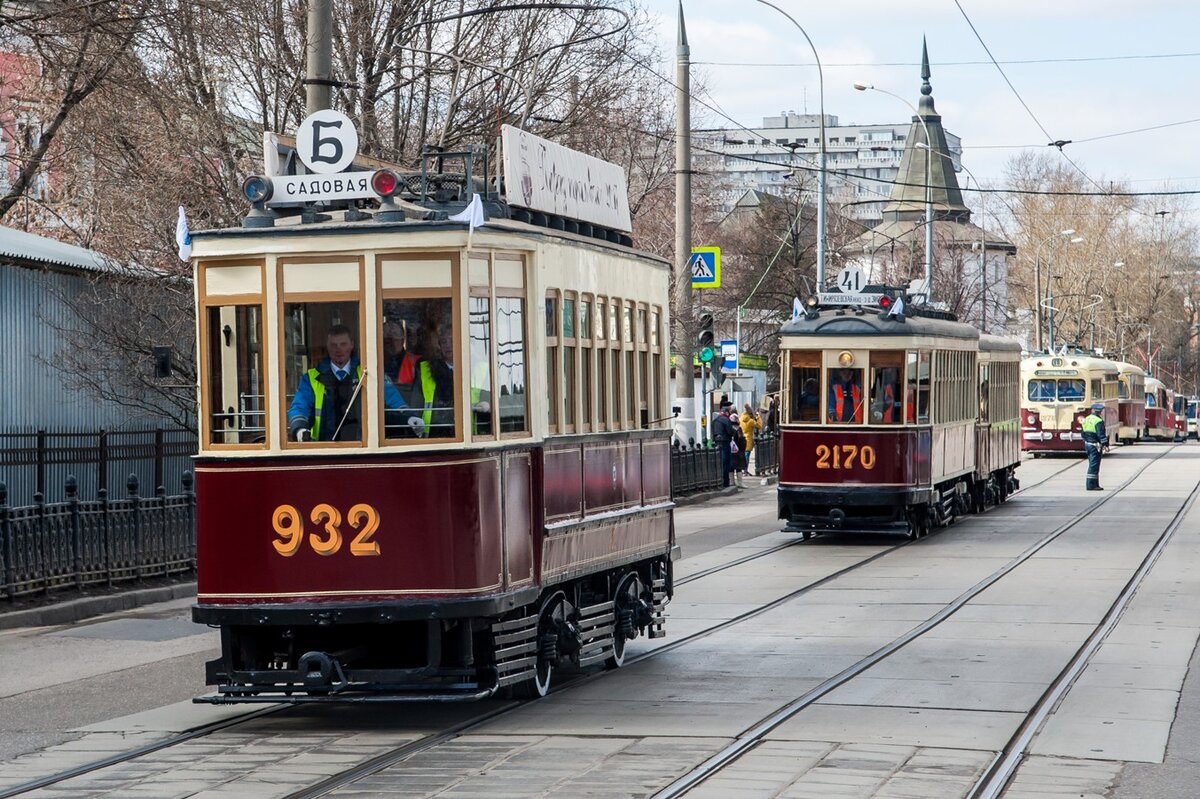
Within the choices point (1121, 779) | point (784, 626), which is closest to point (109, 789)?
point (1121, 779)

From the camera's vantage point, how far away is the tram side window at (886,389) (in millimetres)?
23156

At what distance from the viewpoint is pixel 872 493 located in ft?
75.7

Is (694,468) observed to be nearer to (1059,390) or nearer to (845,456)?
(845,456)

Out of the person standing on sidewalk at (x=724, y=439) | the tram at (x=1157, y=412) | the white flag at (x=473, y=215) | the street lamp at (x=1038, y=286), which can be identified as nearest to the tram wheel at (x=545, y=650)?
the white flag at (x=473, y=215)

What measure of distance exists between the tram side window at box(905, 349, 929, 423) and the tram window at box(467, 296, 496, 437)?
13967 millimetres

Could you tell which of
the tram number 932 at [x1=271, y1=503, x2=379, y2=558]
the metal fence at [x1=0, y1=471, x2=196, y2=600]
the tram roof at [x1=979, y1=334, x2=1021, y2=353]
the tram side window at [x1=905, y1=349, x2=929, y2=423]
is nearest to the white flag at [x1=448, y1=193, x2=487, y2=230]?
the tram number 932 at [x1=271, y1=503, x2=379, y2=558]

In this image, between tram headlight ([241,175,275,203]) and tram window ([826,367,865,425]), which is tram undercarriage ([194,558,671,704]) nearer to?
tram headlight ([241,175,275,203])

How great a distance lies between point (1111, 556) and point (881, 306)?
15.1 feet

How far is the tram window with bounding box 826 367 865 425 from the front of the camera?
23.3 m

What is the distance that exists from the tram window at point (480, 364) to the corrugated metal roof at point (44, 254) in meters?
12.2

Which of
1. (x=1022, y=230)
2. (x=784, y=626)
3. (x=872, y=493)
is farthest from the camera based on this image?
(x=1022, y=230)

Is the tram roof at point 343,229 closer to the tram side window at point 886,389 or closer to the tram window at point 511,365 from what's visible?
the tram window at point 511,365

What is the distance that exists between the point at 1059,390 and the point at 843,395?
27692 mm

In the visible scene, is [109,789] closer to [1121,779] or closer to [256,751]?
[256,751]
